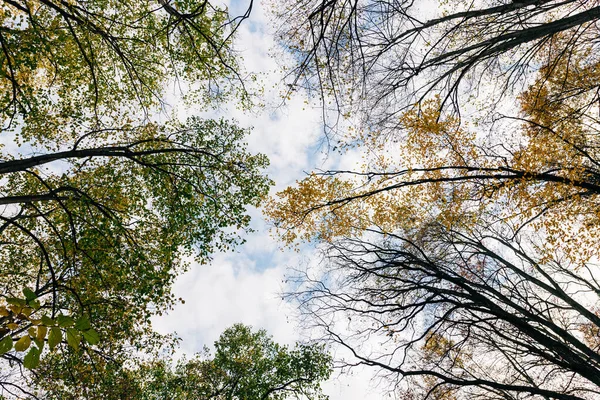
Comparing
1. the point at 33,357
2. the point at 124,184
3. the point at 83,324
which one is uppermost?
→ the point at 124,184

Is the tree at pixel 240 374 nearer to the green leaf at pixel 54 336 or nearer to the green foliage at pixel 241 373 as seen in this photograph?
the green foliage at pixel 241 373

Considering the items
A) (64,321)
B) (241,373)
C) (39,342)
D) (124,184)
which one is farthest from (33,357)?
(241,373)

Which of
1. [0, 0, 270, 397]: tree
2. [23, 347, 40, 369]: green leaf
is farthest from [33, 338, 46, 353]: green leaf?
[0, 0, 270, 397]: tree

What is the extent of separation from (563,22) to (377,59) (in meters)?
3.19

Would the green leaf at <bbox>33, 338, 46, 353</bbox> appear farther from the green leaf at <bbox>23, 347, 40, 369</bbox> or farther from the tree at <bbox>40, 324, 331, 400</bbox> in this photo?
the tree at <bbox>40, 324, 331, 400</bbox>

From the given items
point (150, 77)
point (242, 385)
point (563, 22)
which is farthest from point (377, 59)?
point (242, 385)

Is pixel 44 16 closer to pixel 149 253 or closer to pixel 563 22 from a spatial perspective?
pixel 149 253

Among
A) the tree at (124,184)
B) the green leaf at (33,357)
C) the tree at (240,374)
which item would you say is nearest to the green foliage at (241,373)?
the tree at (240,374)

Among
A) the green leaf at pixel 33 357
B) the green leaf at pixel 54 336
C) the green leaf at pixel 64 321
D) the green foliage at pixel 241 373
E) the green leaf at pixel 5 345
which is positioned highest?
the green foliage at pixel 241 373

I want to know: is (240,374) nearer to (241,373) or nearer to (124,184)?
(241,373)

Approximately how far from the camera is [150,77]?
7445mm

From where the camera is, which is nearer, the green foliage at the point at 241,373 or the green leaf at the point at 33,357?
the green leaf at the point at 33,357

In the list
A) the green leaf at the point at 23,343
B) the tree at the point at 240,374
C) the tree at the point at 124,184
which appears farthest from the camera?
the tree at the point at 240,374

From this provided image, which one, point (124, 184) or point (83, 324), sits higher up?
point (124, 184)
